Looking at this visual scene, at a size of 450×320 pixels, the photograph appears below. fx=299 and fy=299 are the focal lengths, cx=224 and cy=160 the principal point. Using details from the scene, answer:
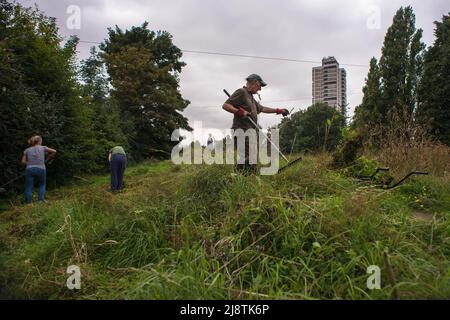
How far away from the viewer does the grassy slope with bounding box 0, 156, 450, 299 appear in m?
1.77

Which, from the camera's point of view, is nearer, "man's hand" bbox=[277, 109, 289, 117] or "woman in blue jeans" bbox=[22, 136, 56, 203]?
"man's hand" bbox=[277, 109, 289, 117]

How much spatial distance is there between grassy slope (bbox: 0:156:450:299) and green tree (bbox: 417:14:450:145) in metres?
20.1

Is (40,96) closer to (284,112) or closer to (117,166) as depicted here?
(117,166)

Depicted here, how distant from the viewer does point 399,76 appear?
2312 centimetres

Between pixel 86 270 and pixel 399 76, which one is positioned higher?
pixel 399 76

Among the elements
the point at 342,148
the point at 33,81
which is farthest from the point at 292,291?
the point at 33,81

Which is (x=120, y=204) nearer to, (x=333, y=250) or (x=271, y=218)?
(x=271, y=218)

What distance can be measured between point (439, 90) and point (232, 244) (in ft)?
76.7

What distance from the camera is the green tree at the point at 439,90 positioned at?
1969 centimetres

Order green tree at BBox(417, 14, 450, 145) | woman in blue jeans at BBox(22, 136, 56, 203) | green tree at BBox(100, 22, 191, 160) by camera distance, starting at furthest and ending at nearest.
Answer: green tree at BBox(100, 22, 191, 160) → green tree at BBox(417, 14, 450, 145) → woman in blue jeans at BBox(22, 136, 56, 203)

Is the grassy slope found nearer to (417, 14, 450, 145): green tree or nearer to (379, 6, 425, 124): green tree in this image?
(417, 14, 450, 145): green tree

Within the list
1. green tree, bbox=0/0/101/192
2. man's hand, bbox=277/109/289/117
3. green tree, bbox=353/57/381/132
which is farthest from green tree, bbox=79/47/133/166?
green tree, bbox=353/57/381/132

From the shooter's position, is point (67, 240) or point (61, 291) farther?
point (67, 240)

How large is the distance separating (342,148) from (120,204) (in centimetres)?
322
